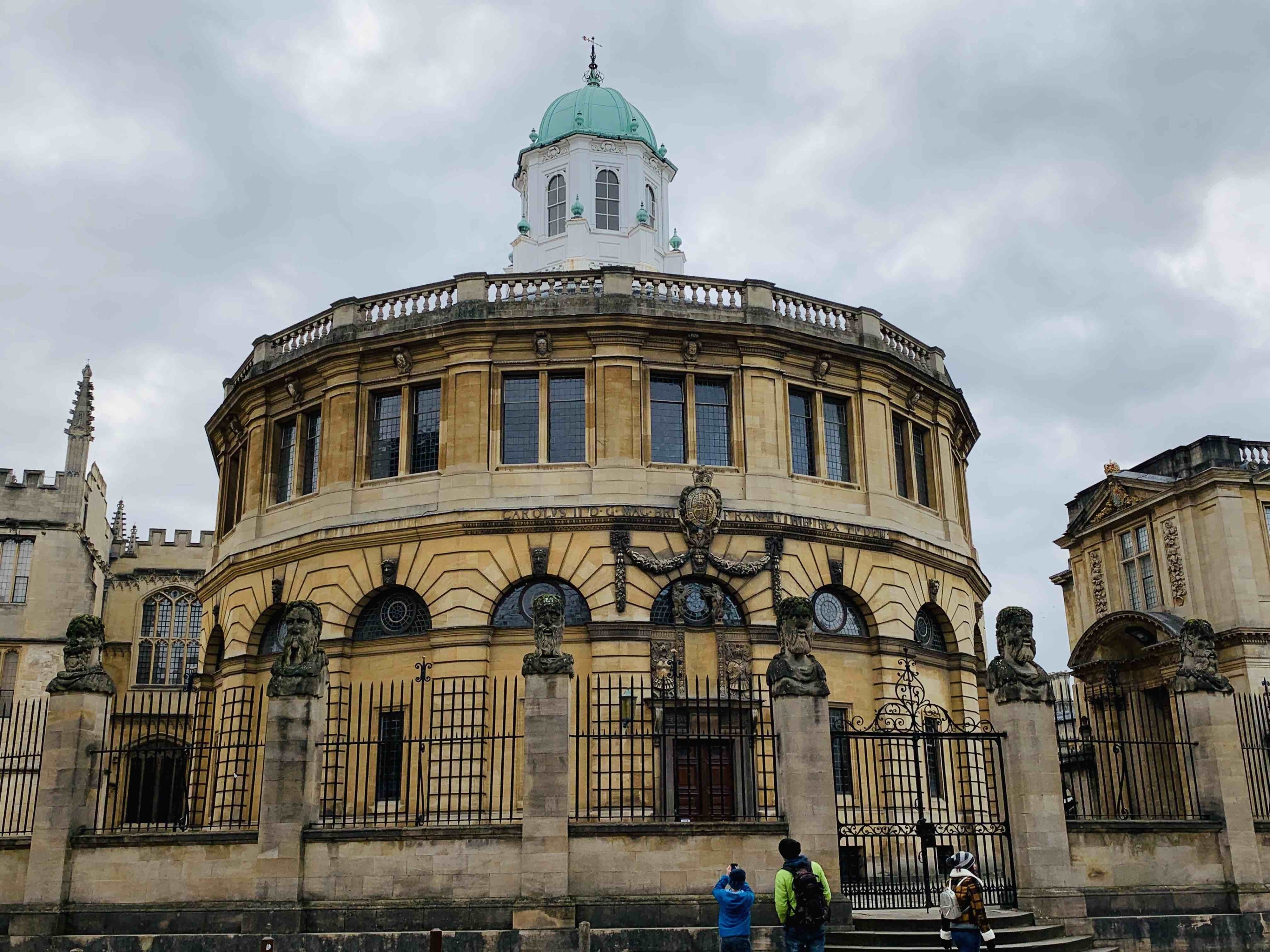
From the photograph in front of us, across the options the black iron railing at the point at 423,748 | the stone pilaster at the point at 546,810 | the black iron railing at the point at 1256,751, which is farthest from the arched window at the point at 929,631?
the stone pilaster at the point at 546,810

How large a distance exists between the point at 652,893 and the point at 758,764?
8.71m

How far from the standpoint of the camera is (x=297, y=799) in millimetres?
18047

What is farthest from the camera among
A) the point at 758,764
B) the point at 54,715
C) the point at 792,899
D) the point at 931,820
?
the point at 931,820

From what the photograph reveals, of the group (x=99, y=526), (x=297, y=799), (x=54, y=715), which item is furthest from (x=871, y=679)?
(x=99, y=526)

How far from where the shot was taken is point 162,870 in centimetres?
1831

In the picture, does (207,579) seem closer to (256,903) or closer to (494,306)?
(494,306)

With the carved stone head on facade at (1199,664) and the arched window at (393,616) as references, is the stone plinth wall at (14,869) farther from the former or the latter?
the carved stone head on facade at (1199,664)

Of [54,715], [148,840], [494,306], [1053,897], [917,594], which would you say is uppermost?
[494,306]

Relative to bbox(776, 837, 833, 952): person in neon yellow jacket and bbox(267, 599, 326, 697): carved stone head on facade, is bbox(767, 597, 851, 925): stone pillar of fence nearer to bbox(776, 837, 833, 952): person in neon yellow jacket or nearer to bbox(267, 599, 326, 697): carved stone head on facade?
bbox(776, 837, 833, 952): person in neon yellow jacket

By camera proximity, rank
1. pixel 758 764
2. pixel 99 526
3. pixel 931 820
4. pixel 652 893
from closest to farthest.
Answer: pixel 652 893 < pixel 758 764 < pixel 931 820 < pixel 99 526

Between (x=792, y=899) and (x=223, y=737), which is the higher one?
(x=223, y=737)

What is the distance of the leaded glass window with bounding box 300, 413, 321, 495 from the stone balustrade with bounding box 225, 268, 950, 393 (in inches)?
75.7

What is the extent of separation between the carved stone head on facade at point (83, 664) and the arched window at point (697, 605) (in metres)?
12.0

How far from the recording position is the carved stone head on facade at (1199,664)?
2086cm
